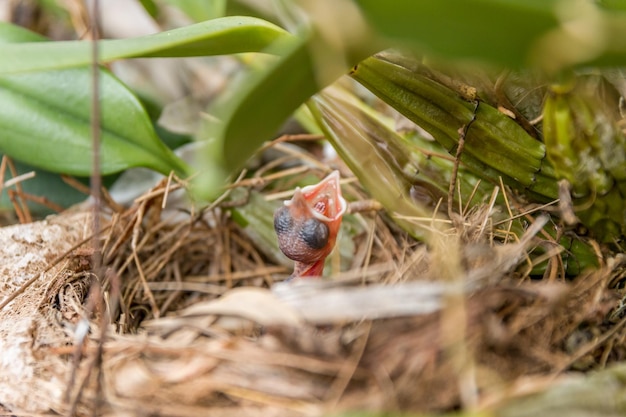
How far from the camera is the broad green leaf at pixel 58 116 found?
3.05 ft

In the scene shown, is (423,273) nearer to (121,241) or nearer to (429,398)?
(429,398)

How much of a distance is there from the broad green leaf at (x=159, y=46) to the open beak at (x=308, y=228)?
182 millimetres

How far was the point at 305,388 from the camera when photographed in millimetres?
500

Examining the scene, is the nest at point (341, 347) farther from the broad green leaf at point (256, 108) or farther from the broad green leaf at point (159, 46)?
the broad green leaf at point (159, 46)

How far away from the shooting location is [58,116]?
0.94 m

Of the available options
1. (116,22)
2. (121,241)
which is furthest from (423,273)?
(116,22)

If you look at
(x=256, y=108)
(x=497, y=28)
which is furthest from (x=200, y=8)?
(x=497, y=28)

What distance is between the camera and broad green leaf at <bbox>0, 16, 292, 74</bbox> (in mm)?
642

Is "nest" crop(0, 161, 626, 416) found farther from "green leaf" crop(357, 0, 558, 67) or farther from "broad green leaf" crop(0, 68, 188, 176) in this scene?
"broad green leaf" crop(0, 68, 188, 176)

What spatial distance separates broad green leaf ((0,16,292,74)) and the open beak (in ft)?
0.60

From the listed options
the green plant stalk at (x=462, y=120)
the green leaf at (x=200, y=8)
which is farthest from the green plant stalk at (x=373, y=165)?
the green leaf at (x=200, y=8)

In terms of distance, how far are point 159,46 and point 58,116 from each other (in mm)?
364

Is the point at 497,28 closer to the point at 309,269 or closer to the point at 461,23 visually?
the point at 461,23

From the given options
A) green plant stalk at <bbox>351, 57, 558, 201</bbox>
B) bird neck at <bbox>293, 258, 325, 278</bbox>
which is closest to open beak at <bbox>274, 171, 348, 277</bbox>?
bird neck at <bbox>293, 258, 325, 278</bbox>
